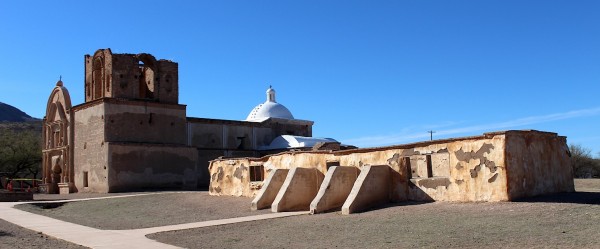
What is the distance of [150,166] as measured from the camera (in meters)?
33.5

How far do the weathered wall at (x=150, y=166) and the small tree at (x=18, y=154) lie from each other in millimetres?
21088

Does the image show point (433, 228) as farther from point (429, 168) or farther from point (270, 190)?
point (270, 190)

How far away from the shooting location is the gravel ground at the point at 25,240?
1182 centimetres

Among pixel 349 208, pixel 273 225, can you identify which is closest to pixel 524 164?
pixel 349 208

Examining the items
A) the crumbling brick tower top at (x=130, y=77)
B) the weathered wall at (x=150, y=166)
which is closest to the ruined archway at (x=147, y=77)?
the crumbling brick tower top at (x=130, y=77)

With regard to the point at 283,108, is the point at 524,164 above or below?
below

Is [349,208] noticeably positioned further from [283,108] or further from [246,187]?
[283,108]

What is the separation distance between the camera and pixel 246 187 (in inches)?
862

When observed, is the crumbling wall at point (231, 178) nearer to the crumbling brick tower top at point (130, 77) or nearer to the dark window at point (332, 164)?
the dark window at point (332, 164)

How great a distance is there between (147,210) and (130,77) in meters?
16.1

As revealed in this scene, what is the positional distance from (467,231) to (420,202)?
4808 mm

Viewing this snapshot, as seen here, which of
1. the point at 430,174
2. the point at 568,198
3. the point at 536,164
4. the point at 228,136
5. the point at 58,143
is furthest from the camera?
the point at 228,136

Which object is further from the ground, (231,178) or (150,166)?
(150,166)

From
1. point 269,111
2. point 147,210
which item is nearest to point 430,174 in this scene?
point 147,210
